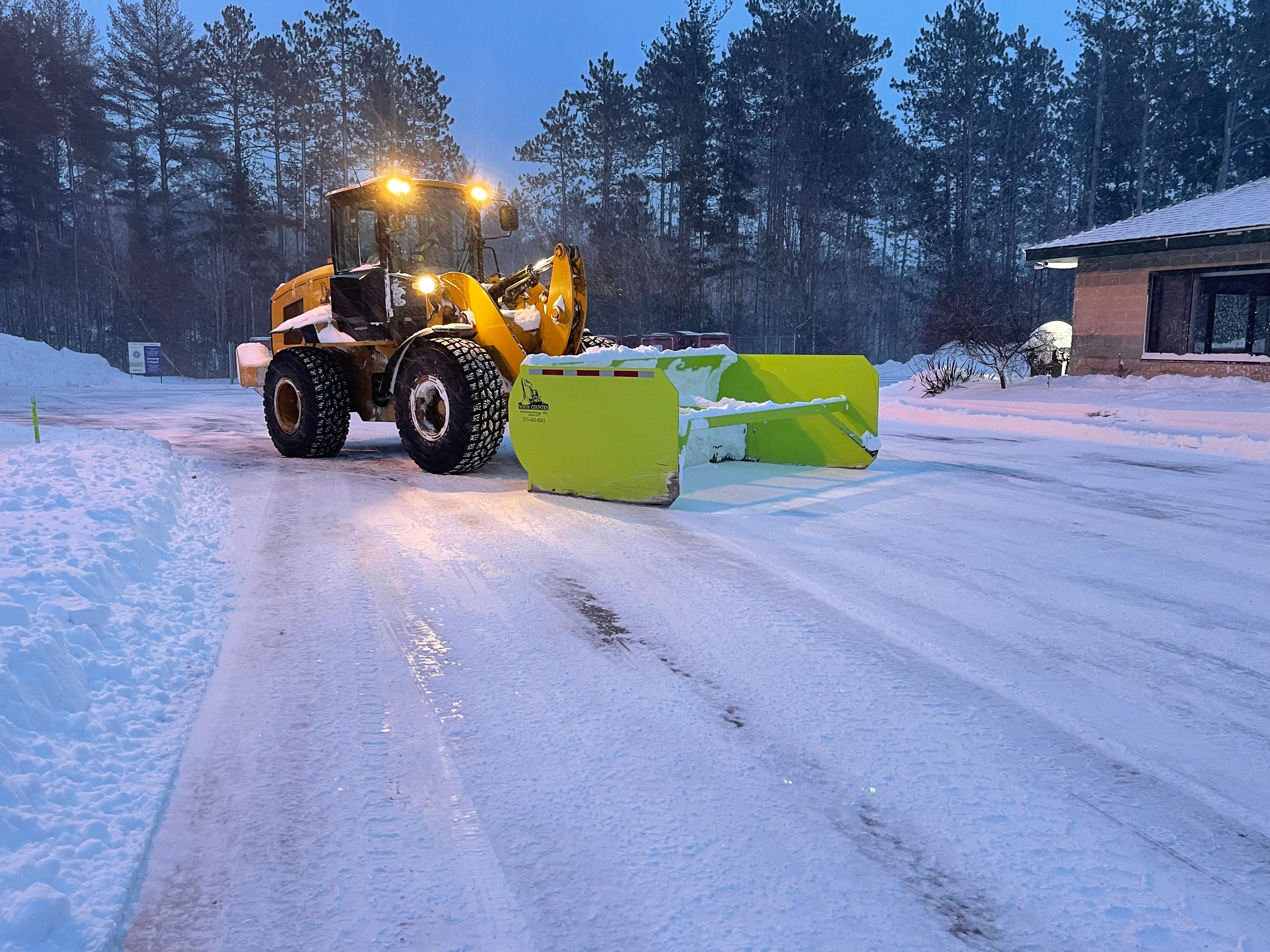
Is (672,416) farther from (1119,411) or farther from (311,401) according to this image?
(1119,411)

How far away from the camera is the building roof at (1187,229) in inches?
680

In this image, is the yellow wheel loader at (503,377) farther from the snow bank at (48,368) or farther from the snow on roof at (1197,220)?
the snow bank at (48,368)

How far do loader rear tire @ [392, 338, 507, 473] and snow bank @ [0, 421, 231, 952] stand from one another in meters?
2.20

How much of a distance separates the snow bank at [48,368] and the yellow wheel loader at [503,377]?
19438 millimetres

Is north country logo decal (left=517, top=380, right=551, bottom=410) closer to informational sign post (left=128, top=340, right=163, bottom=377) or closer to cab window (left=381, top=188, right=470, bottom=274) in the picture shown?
cab window (left=381, top=188, right=470, bottom=274)

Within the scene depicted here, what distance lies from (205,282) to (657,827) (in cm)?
5044

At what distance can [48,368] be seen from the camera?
1056 inches

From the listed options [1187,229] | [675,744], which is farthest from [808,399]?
[1187,229]

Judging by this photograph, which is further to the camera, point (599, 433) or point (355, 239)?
point (355, 239)

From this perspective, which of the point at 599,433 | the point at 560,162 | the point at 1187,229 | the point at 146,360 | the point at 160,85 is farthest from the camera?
the point at 560,162

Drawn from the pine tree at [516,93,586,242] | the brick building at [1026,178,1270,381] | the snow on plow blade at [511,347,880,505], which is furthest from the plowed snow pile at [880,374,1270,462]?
the pine tree at [516,93,586,242]

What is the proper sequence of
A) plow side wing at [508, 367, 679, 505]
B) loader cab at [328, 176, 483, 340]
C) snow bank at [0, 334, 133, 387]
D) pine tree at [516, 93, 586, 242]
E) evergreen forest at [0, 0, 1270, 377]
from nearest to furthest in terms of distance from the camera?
plow side wing at [508, 367, 679, 505] < loader cab at [328, 176, 483, 340] < snow bank at [0, 334, 133, 387] < evergreen forest at [0, 0, 1270, 377] < pine tree at [516, 93, 586, 242]

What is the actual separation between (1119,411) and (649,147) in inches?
1287

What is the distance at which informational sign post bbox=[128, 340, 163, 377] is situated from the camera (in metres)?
28.9
